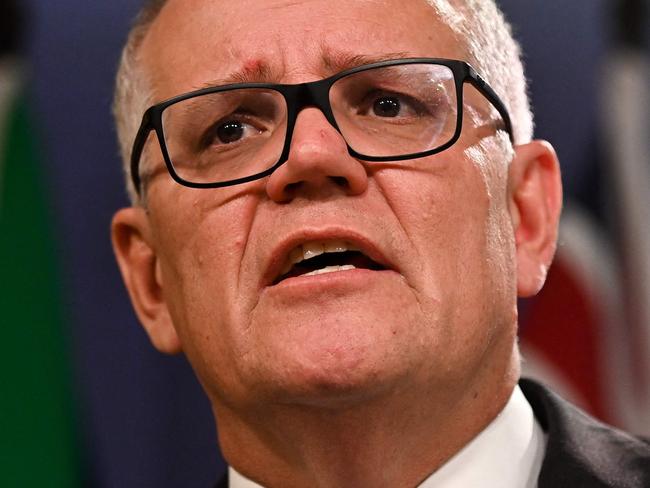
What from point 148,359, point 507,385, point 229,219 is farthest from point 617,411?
point 229,219

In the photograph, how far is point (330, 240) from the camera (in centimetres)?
143

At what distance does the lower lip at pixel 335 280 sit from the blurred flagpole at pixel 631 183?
→ 4.41 ft

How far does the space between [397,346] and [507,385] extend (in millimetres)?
344

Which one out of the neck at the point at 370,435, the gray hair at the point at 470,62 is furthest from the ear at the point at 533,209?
the neck at the point at 370,435

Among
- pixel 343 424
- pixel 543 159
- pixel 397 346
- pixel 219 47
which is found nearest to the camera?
pixel 397 346

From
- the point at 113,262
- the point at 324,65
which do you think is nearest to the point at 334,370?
the point at 324,65

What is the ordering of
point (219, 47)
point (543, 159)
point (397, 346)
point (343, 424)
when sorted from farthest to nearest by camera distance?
point (543, 159), point (219, 47), point (343, 424), point (397, 346)

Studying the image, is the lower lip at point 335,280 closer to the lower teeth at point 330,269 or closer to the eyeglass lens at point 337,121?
the lower teeth at point 330,269

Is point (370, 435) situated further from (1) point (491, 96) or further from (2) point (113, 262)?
(2) point (113, 262)

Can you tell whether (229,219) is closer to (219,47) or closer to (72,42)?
(219,47)

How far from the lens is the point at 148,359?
2.58m

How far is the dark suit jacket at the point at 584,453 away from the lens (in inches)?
59.1

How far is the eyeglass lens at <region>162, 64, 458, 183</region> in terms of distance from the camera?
150 cm

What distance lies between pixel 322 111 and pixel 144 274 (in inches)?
22.7
